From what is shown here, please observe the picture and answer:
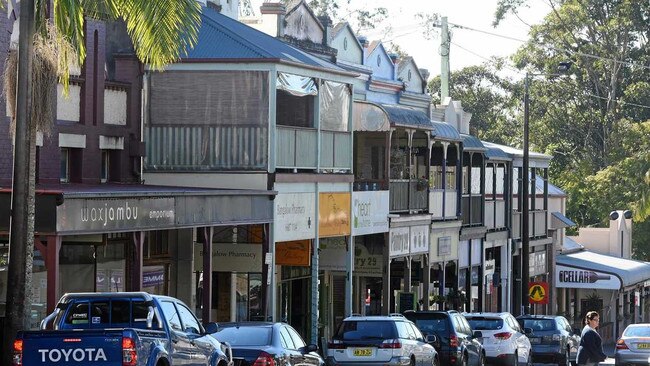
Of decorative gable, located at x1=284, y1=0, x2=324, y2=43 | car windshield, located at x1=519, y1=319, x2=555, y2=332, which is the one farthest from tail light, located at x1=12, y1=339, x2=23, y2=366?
car windshield, located at x1=519, y1=319, x2=555, y2=332

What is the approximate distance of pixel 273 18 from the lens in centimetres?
3831

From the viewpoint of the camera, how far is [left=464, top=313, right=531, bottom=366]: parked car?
33.8m

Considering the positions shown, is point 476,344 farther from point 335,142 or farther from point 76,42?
point 76,42

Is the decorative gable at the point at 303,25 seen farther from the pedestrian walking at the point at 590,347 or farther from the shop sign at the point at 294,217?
the pedestrian walking at the point at 590,347

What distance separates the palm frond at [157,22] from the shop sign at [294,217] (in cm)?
884

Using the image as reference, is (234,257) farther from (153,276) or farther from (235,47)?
(235,47)

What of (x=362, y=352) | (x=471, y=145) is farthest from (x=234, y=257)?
(x=471, y=145)

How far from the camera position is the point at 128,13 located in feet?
70.5

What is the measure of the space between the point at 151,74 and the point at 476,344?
930cm

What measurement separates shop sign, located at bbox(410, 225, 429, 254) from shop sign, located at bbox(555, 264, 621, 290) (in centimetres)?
1891

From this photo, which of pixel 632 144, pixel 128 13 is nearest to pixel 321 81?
pixel 128 13

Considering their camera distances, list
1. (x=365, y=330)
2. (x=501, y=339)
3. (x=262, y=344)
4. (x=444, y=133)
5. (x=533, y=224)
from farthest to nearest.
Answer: (x=533, y=224) < (x=444, y=133) < (x=501, y=339) < (x=365, y=330) < (x=262, y=344)

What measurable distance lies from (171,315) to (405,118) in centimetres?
1935

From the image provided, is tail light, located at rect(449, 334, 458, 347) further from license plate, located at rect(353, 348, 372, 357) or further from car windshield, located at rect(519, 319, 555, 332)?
car windshield, located at rect(519, 319, 555, 332)
